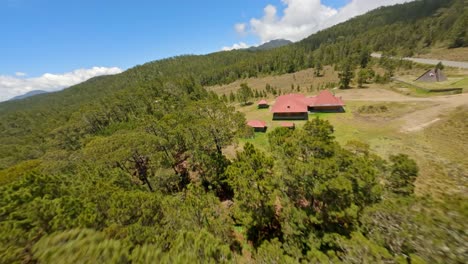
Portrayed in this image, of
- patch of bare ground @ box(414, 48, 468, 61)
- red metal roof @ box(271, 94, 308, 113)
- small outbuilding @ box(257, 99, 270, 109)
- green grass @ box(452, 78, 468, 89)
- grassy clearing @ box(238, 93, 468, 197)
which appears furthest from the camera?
patch of bare ground @ box(414, 48, 468, 61)

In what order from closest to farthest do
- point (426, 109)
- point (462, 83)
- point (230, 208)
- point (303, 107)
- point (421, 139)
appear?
1. point (230, 208)
2. point (421, 139)
3. point (426, 109)
4. point (303, 107)
5. point (462, 83)

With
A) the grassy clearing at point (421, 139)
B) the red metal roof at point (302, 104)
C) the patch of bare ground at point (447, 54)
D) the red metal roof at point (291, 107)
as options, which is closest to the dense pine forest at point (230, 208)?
the grassy clearing at point (421, 139)

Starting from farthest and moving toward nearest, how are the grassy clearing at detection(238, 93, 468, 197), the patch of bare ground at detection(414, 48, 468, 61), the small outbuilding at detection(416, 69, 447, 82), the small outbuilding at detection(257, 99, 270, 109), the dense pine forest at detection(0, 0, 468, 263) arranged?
the patch of bare ground at detection(414, 48, 468, 61) < the small outbuilding at detection(257, 99, 270, 109) < the small outbuilding at detection(416, 69, 447, 82) < the grassy clearing at detection(238, 93, 468, 197) < the dense pine forest at detection(0, 0, 468, 263)

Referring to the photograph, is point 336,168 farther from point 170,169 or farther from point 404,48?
point 404,48

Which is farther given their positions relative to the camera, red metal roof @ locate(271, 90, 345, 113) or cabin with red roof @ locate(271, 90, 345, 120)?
cabin with red roof @ locate(271, 90, 345, 120)

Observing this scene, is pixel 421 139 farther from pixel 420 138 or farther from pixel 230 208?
pixel 230 208

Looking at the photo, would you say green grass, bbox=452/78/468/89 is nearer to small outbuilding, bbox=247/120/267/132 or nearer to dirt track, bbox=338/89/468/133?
dirt track, bbox=338/89/468/133

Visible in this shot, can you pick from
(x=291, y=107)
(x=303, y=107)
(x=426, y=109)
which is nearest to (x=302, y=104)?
(x=303, y=107)

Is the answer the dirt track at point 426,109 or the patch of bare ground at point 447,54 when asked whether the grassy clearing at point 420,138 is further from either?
the patch of bare ground at point 447,54

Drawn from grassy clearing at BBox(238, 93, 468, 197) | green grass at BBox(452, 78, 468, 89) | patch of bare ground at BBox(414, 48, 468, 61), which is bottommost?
grassy clearing at BBox(238, 93, 468, 197)

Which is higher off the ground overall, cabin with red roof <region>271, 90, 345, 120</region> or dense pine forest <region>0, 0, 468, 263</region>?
dense pine forest <region>0, 0, 468, 263</region>

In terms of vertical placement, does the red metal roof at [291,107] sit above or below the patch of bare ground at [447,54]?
below

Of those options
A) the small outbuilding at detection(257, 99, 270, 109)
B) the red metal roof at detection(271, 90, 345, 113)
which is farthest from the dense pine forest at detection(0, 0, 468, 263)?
the small outbuilding at detection(257, 99, 270, 109)
